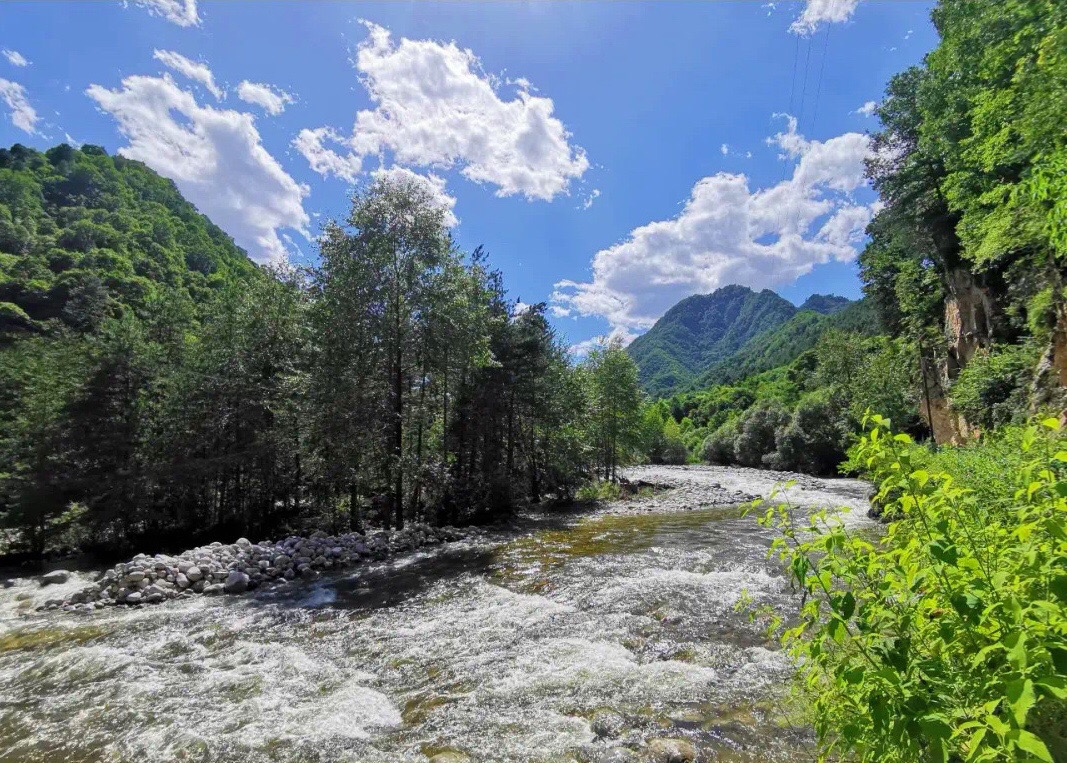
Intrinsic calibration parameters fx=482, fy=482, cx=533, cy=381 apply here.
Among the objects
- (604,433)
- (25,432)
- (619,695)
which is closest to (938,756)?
(619,695)

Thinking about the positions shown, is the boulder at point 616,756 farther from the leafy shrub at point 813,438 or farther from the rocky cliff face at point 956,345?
the leafy shrub at point 813,438

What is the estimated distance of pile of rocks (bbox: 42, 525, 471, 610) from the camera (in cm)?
1183

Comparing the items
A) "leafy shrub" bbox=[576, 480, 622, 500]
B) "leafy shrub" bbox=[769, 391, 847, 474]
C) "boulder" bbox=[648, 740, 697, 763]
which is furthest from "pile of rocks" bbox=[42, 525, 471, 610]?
"leafy shrub" bbox=[769, 391, 847, 474]

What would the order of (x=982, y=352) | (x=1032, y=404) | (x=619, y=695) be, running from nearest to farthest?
(x=619, y=695) → (x=1032, y=404) → (x=982, y=352)

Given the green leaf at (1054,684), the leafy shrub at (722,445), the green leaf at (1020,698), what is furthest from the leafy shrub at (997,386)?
the leafy shrub at (722,445)

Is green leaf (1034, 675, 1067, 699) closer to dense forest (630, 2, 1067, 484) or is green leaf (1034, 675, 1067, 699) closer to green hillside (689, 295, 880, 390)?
dense forest (630, 2, 1067, 484)

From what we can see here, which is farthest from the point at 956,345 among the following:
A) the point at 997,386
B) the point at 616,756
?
the point at 616,756

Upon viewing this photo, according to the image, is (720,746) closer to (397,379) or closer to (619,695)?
(619,695)

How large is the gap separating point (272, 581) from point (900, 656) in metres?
14.9

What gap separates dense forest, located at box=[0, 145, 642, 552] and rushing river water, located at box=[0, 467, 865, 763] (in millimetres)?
7285

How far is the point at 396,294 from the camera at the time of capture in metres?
19.2

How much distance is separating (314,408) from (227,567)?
21.3 feet

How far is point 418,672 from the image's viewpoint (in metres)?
7.34

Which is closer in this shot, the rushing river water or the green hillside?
the rushing river water
